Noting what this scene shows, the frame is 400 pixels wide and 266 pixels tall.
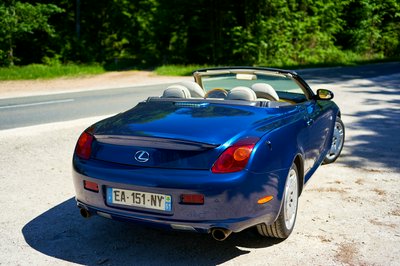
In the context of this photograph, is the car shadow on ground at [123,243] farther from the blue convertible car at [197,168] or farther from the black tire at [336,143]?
the black tire at [336,143]

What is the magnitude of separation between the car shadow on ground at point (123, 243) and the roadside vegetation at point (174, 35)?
19.9 meters

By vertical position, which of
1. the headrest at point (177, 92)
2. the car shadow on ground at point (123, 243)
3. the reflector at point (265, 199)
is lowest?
the car shadow on ground at point (123, 243)

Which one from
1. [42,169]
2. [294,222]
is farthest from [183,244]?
[42,169]

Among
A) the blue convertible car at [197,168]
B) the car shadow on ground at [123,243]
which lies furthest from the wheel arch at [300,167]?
the car shadow on ground at [123,243]

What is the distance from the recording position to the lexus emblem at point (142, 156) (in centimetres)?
311

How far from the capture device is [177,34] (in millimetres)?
28312

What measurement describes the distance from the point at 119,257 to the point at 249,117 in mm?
1432

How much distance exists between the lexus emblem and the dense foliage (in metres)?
22.4

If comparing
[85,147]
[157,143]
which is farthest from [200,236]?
[85,147]

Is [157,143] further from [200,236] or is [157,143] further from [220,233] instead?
[200,236]

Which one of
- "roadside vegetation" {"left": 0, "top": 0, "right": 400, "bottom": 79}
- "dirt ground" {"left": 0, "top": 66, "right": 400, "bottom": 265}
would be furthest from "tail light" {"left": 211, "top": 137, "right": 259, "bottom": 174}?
"roadside vegetation" {"left": 0, "top": 0, "right": 400, "bottom": 79}

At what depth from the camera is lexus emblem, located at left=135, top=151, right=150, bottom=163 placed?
3108 millimetres

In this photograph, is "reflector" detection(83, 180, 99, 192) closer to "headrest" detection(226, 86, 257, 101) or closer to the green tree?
"headrest" detection(226, 86, 257, 101)

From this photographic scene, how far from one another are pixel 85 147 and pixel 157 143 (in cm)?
68
